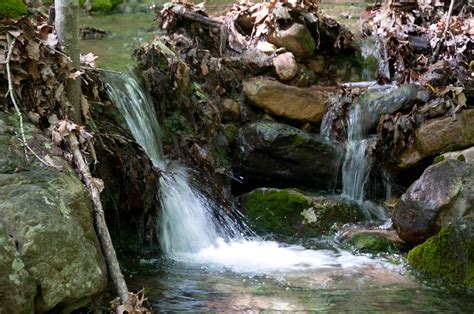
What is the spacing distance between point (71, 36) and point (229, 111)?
378 centimetres

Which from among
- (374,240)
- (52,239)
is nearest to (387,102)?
(374,240)

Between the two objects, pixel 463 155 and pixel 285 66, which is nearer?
pixel 463 155

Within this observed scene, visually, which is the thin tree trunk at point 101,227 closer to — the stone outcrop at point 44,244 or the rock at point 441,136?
the stone outcrop at point 44,244

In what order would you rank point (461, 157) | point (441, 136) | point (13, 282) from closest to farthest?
point (13, 282) < point (461, 157) < point (441, 136)

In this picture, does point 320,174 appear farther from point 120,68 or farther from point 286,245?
point 120,68

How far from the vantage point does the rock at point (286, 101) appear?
8383 mm

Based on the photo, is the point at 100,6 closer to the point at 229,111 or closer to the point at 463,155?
the point at 229,111

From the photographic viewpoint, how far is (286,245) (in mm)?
6742

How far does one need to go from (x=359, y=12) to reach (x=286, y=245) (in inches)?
272

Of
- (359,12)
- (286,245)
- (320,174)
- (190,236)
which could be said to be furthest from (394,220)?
(359,12)

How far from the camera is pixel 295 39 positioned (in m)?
9.52

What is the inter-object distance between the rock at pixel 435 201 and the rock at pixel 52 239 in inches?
150

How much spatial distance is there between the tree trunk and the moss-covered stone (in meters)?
3.55

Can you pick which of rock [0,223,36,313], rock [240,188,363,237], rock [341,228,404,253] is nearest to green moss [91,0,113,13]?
rock [240,188,363,237]
